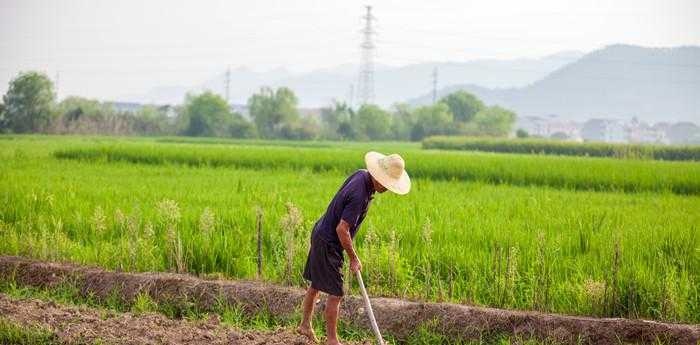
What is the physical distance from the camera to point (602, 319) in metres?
6.17

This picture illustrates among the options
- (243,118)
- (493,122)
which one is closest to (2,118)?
(243,118)

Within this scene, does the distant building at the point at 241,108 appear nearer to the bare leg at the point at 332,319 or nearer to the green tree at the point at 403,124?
the green tree at the point at 403,124

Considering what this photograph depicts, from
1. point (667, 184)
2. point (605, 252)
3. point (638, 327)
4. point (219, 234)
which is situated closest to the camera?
point (638, 327)

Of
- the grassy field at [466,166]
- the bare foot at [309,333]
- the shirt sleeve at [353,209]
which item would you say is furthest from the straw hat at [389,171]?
the grassy field at [466,166]

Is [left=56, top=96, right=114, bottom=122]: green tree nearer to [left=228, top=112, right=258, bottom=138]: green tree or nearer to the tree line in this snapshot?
the tree line

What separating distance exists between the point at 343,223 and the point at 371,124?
208ft

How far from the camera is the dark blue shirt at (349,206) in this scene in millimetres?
5184

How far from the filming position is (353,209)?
518 centimetres

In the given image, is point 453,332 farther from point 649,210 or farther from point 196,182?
point 196,182

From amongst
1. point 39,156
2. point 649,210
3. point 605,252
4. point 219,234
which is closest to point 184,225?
point 219,234

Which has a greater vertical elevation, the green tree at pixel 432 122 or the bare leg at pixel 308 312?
the green tree at pixel 432 122

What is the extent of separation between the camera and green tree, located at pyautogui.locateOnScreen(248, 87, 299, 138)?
63156 millimetres

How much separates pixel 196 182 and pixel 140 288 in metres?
7.86

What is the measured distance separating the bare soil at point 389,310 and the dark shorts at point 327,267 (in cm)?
118
